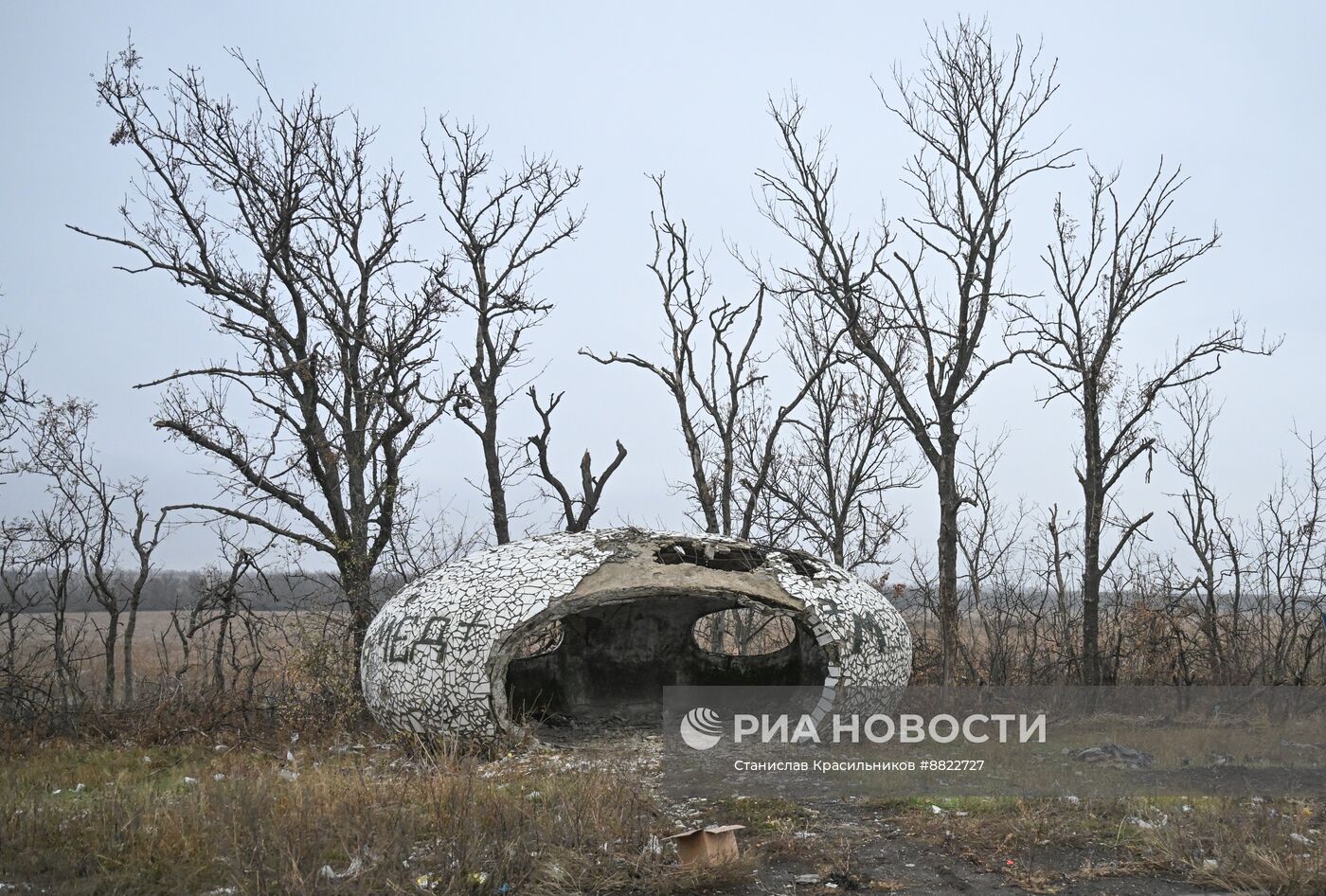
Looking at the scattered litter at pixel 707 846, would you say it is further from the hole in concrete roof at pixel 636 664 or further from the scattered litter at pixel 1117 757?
the hole in concrete roof at pixel 636 664

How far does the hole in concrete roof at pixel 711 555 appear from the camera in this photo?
29.1 feet

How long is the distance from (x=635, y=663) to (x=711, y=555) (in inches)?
102

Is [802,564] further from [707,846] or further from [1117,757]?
[707,846]

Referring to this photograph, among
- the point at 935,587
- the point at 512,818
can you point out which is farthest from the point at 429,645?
the point at 935,587

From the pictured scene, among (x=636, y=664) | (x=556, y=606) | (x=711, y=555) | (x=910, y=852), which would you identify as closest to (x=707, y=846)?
(x=910, y=852)

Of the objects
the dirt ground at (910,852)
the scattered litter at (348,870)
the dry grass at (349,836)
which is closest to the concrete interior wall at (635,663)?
the dirt ground at (910,852)

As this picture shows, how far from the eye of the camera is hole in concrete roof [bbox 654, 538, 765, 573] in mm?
8880

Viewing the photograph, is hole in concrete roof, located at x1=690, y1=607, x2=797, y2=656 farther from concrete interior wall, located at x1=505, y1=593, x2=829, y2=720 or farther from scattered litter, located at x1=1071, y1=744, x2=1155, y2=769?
scattered litter, located at x1=1071, y1=744, x2=1155, y2=769

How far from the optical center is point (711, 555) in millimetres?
8992

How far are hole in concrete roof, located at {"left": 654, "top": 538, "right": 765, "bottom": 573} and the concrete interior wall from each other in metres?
1.54

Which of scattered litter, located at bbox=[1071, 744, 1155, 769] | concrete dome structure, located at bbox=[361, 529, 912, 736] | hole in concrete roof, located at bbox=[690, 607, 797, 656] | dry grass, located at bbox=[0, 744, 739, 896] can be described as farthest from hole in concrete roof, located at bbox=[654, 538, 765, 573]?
hole in concrete roof, located at bbox=[690, 607, 797, 656]

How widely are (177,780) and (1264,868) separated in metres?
6.59

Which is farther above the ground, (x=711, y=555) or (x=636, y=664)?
(x=711, y=555)

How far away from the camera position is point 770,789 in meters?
7.23
